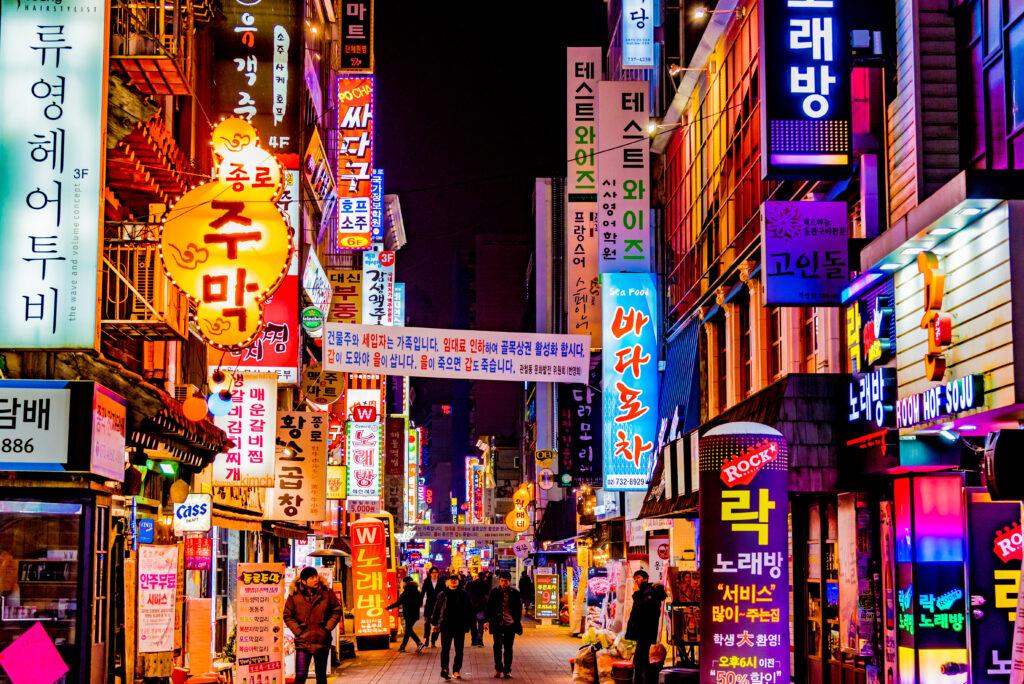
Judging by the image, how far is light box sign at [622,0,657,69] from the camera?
30250mm

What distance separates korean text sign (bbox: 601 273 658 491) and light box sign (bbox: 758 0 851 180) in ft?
42.4

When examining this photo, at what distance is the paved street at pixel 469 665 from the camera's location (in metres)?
24.3

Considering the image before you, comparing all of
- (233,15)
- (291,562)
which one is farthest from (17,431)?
Answer: (291,562)

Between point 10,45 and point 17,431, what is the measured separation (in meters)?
4.28

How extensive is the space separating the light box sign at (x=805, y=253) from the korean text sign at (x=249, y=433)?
1079 centimetres

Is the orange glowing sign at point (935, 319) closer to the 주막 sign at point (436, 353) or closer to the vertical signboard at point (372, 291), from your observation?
the 주막 sign at point (436, 353)

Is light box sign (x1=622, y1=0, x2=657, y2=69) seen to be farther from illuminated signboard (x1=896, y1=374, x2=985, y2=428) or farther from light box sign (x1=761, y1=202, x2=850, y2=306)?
illuminated signboard (x1=896, y1=374, x2=985, y2=428)

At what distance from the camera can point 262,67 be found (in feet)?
107

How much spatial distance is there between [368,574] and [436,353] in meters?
9.78

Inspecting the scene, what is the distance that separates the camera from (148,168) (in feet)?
57.8

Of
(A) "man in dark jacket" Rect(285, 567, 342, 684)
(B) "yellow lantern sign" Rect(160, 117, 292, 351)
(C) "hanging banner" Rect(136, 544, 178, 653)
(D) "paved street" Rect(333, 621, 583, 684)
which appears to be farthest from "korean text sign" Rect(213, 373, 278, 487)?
(B) "yellow lantern sign" Rect(160, 117, 292, 351)

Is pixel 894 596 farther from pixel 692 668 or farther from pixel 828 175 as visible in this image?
pixel 828 175

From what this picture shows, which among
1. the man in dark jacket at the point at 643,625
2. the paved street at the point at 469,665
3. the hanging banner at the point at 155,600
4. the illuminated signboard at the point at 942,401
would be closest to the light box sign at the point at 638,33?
the paved street at the point at 469,665

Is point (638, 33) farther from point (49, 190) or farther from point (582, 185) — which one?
point (49, 190)
